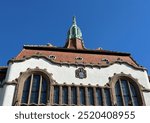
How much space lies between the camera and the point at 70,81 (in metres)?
28.5

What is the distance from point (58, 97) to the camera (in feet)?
89.1

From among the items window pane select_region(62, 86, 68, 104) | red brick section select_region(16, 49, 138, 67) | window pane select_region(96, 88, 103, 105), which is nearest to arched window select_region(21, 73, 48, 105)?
window pane select_region(62, 86, 68, 104)

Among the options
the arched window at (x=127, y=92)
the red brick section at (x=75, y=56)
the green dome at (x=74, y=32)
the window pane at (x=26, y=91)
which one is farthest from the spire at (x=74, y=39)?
the window pane at (x=26, y=91)

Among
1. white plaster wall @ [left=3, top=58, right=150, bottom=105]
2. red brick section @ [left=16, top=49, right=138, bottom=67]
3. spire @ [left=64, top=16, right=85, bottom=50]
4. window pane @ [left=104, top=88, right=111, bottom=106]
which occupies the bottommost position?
window pane @ [left=104, top=88, right=111, bottom=106]

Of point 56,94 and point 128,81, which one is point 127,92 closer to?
point 128,81

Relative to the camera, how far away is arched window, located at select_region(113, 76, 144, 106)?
27.8m

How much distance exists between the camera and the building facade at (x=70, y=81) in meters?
27.0

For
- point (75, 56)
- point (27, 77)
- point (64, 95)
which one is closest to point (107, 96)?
point (64, 95)

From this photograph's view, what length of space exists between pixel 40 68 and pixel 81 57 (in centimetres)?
555

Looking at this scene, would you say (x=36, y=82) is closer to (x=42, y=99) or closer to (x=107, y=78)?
(x=42, y=99)

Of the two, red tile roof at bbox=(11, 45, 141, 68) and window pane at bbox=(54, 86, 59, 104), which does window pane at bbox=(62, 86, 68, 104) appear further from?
red tile roof at bbox=(11, 45, 141, 68)

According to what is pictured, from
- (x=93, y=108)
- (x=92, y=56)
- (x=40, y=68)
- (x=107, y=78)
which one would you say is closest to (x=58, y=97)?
(x=40, y=68)

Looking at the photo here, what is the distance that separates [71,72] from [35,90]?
4.37m

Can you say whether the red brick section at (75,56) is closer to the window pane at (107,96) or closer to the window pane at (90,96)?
the window pane at (90,96)
